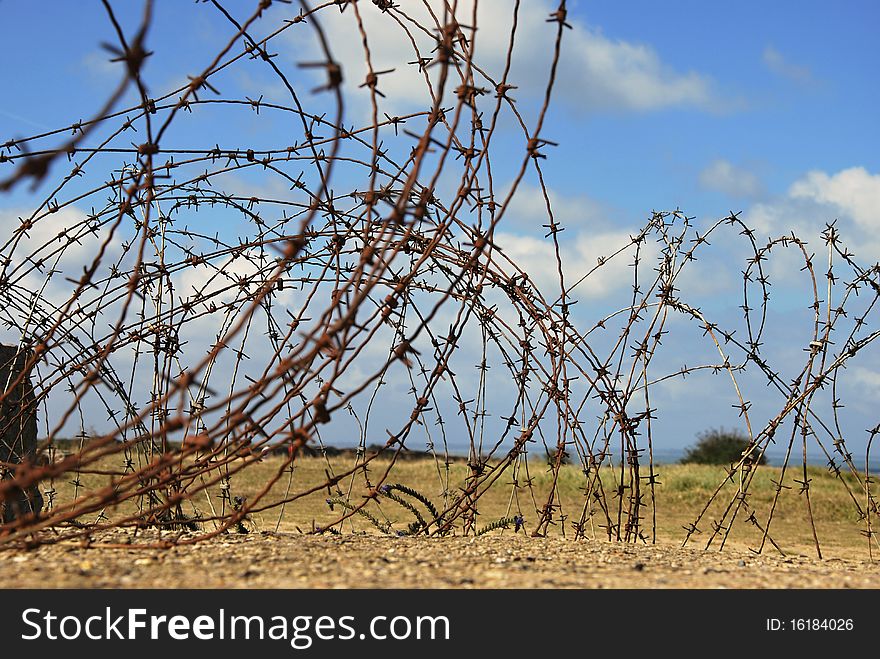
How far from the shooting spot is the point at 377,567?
126 inches

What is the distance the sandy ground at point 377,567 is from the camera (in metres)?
2.94

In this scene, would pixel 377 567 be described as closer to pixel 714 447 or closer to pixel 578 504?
pixel 578 504

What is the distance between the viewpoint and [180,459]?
306 cm

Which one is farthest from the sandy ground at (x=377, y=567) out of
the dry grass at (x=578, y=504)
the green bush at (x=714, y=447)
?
the green bush at (x=714, y=447)

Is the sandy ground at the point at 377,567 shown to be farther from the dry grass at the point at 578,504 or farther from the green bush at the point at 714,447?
the green bush at the point at 714,447

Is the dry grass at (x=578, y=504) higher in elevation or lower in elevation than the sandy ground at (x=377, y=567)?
lower

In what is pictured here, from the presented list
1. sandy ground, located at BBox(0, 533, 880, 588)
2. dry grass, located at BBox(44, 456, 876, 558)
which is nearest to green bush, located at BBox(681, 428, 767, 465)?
dry grass, located at BBox(44, 456, 876, 558)

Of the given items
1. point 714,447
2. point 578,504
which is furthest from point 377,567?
point 714,447

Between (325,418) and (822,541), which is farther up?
(325,418)

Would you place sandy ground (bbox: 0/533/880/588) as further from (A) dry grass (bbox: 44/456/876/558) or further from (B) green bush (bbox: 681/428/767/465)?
(B) green bush (bbox: 681/428/767/465)
